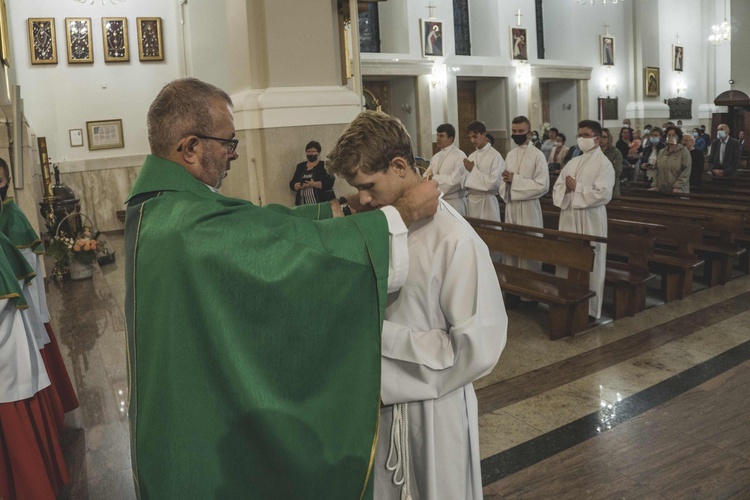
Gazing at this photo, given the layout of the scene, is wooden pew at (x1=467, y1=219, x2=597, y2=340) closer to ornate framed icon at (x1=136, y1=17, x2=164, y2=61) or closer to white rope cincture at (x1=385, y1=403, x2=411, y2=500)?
white rope cincture at (x1=385, y1=403, x2=411, y2=500)

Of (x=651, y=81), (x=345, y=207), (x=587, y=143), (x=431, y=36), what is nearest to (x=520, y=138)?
(x=587, y=143)

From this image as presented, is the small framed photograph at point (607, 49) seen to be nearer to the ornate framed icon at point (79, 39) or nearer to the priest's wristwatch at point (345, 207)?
the ornate framed icon at point (79, 39)

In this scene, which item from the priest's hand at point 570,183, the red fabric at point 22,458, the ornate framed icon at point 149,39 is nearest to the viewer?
the red fabric at point 22,458

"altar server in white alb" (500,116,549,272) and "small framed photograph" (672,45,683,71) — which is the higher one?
"small framed photograph" (672,45,683,71)

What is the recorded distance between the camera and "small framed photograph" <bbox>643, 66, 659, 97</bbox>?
67.6ft

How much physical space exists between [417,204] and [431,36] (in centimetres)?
1554

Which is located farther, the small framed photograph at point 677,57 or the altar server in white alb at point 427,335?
the small framed photograph at point 677,57

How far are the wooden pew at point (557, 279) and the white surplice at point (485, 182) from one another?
5.29ft

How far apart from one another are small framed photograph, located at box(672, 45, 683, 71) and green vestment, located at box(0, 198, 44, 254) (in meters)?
21.9

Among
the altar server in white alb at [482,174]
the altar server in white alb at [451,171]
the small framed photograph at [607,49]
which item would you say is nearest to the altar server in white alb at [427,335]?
the altar server in white alb at [482,174]

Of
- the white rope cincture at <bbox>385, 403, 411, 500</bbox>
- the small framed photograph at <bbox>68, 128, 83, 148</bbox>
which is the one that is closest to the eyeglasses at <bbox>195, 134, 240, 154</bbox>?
the white rope cincture at <bbox>385, 403, 411, 500</bbox>

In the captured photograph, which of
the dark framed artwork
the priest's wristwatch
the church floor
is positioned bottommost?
the church floor

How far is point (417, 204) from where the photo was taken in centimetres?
169

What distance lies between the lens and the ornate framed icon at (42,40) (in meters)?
11.7
